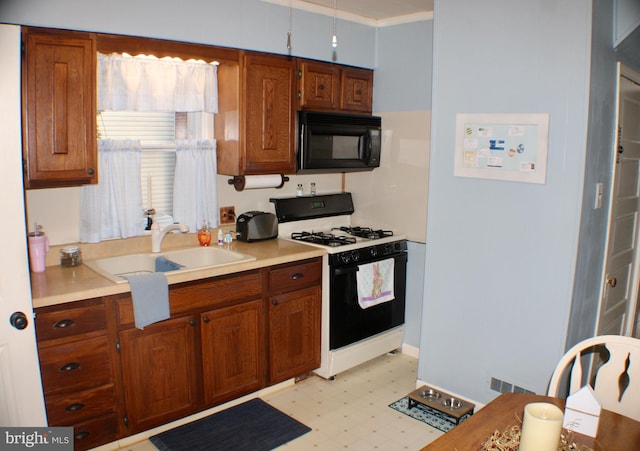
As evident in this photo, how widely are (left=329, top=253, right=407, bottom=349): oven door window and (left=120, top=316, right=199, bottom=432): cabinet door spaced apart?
3.34 ft

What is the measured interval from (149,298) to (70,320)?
0.37 meters

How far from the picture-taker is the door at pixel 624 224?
121 inches

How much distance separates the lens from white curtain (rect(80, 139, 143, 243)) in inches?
119

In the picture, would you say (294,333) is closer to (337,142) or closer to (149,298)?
(149,298)

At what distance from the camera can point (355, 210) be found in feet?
14.7

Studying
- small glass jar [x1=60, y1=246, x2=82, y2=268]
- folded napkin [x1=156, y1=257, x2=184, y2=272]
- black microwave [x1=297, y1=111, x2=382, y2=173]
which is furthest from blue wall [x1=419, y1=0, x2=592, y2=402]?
small glass jar [x1=60, y1=246, x2=82, y2=268]

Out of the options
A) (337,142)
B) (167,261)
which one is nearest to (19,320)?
(167,261)

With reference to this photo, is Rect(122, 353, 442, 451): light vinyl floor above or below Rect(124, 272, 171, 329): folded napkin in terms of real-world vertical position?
below

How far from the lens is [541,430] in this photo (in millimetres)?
1301

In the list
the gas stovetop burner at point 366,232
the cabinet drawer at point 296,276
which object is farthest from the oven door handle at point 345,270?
the gas stovetop burner at point 366,232

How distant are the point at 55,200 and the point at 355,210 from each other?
7.72 ft

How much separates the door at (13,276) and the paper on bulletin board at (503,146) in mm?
2239

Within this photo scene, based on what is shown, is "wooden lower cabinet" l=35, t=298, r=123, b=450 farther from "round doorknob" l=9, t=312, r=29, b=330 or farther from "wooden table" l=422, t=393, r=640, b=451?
"wooden table" l=422, t=393, r=640, b=451

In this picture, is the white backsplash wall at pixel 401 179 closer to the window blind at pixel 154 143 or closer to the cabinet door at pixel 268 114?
the cabinet door at pixel 268 114
